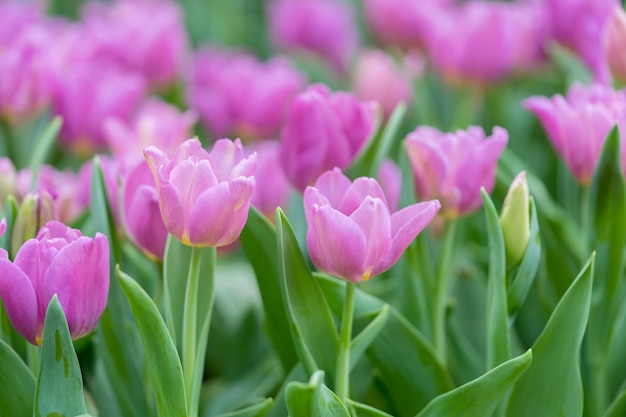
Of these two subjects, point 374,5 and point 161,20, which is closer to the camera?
point 161,20

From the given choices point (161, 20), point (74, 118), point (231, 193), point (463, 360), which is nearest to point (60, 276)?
point (231, 193)

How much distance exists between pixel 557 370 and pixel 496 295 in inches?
2.8

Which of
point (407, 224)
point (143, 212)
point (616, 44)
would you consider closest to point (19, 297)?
point (143, 212)

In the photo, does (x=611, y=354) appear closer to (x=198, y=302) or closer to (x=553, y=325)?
(x=553, y=325)

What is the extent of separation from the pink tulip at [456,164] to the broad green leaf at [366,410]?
0.58ft

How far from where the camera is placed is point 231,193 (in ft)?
1.75

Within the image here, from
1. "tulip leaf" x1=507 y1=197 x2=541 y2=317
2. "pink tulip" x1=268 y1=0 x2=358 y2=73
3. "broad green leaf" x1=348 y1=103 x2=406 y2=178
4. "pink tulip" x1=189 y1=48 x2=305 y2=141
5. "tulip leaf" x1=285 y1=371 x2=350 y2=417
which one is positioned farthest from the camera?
"pink tulip" x1=268 y1=0 x2=358 y2=73

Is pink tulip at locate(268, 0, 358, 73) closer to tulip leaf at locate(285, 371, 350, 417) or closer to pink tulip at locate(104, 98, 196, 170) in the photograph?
pink tulip at locate(104, 98, 196, 170)

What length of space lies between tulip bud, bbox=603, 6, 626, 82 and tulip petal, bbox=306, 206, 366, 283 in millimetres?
414

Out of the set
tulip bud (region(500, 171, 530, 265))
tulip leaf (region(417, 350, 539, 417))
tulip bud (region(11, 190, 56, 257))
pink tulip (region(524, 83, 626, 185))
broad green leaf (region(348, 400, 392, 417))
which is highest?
pink tulip (region(524, 83, 626, 185))

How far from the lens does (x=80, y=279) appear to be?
542 millimetres

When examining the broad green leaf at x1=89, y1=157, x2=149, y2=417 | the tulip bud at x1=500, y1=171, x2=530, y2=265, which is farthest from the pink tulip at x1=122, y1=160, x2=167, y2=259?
the tulip bud at x1=500, y1=171, x2=530, y2=265

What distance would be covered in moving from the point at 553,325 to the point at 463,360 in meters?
0.16

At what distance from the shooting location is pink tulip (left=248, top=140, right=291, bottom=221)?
37.7 inches
